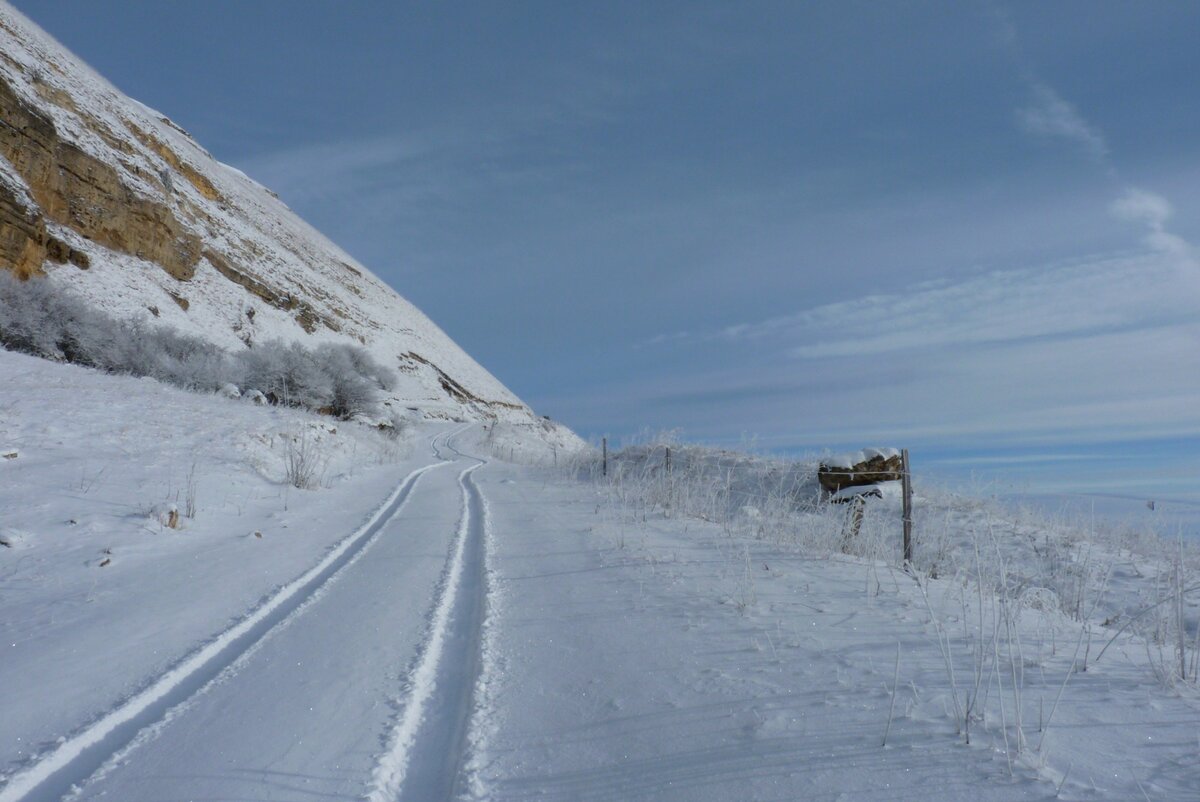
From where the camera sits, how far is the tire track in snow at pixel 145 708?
2.70 meters

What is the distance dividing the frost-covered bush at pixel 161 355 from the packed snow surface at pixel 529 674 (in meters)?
13.9

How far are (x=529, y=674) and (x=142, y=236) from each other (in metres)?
41.8

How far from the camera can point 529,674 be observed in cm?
389

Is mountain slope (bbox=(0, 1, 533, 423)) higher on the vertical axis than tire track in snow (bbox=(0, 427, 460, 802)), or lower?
higher

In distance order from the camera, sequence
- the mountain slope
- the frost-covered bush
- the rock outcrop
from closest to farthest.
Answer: the frost-covered bush < the rock outcrop < the mountain slope

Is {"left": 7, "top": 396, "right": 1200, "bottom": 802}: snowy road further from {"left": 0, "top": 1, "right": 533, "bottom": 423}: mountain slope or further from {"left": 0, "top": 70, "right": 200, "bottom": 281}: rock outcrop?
{"left": 0, "top": 70, "right": 200, "bottom": 281}: rock outcrop

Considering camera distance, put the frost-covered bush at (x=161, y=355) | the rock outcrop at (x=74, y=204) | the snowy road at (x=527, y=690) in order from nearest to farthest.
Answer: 1. the snowy road at (x=527, y=690)
2. the frost-covered bush at (x=161, y=355)
3. the rock outcrop at (x=74, y=204)

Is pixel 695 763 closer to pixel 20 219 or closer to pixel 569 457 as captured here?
pixel 569 457

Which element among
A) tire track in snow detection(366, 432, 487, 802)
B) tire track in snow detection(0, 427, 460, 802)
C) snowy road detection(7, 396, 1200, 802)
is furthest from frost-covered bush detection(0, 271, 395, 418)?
tire track in snow detection(366, 432, 487, 802)

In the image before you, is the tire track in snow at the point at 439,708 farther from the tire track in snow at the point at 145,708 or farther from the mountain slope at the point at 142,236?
the mountain slope at the point at 142,236

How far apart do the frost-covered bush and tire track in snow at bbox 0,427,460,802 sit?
1661cm

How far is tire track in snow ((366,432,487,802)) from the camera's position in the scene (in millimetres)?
2713

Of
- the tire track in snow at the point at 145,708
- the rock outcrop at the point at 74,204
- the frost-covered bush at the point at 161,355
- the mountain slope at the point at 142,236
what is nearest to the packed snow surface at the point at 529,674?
the tire track in snow at the point at 145,708

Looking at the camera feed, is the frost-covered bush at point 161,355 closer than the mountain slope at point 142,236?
Yes
